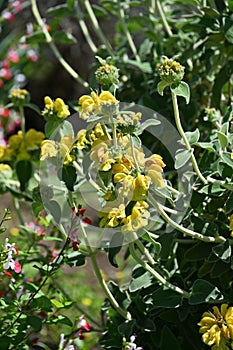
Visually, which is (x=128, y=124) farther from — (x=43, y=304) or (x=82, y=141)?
(x=43, y=304)

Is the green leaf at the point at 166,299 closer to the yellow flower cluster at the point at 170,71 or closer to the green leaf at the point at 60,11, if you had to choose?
the yellow flower cluster at the point at 170,71

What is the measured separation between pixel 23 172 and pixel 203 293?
22.8 inches

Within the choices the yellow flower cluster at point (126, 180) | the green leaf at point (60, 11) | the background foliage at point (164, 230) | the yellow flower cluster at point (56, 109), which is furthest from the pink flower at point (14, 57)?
the yellow flower cluster at point (126, 180)

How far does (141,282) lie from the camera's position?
124 cm

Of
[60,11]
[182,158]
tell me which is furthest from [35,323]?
[60,11]

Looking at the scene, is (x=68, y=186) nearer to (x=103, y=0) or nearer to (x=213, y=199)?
(x=213, y=199)

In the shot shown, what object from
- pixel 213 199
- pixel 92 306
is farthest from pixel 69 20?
pixel 213 199

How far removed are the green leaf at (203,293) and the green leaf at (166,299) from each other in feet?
0.10

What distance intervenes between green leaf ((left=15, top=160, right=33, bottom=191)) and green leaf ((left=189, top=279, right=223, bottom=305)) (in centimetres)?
54

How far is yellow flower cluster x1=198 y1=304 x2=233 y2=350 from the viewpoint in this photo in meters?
1.06

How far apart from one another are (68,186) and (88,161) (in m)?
0.07

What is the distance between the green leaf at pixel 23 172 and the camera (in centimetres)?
154

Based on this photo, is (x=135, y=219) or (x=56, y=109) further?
(x=56, y=109)

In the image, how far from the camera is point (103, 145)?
105 cm
